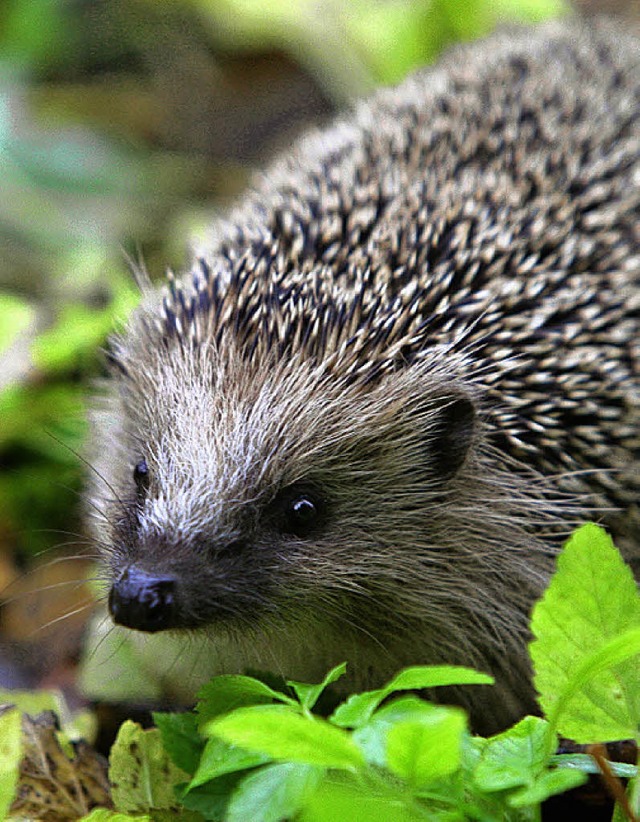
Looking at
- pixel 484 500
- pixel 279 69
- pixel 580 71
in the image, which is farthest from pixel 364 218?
pixel 279 69

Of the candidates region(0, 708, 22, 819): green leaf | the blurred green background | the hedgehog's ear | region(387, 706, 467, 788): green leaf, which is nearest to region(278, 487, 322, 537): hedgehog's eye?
the hedgehog's ear

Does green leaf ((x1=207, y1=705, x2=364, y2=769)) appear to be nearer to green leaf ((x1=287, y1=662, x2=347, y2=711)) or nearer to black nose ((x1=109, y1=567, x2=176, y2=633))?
green leaf ((x1=287, y1=662, x2=347, y2=711))

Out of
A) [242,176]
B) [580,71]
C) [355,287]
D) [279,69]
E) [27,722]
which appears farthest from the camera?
[279,69]

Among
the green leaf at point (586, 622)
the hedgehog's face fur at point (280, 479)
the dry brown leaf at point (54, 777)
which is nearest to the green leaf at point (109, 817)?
the dry brown leaf at point (54, 777)

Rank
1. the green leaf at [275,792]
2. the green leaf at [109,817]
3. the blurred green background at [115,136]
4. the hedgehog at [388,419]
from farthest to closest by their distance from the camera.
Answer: the blurred green background at [115,136] < the hedgehog at [388,419] < the green leaf at [109,817] < the green leaf at [275,792]

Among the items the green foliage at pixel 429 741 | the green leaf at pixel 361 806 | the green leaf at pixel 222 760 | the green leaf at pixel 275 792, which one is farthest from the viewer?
the green leaf at pixel 222 760

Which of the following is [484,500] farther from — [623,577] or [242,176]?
[242,176]

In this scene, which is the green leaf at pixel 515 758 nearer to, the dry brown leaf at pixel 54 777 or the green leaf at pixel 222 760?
the green leaf at pixel 222 760

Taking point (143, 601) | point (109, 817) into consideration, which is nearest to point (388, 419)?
point (143, 601)
